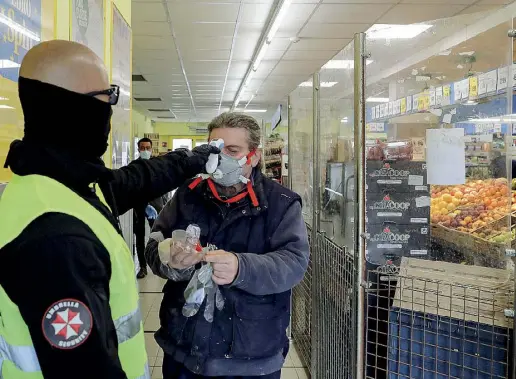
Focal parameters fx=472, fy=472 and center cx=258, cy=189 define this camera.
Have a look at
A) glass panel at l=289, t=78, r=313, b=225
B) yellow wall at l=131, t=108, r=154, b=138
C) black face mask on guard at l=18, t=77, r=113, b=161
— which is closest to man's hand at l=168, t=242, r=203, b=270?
black face mask on guard at l=18, t=77, r=113, b=161

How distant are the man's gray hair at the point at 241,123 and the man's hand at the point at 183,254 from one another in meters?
0.59

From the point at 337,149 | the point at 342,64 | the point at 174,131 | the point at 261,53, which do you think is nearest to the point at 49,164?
the point at 342,64

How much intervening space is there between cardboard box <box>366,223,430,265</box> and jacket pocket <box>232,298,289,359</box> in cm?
114

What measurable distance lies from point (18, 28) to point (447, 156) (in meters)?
1.69

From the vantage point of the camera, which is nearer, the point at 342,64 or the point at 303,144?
the point at 342,64

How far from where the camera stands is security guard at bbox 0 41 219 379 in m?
0.84

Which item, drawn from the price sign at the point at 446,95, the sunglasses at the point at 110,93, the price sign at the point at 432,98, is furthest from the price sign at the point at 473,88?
the sunglasses at the point at 110,93

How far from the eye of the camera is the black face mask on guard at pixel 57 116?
3.20ft

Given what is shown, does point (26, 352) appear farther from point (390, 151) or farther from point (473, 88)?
point (390, 151)

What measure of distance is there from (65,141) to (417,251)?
2.18 meters

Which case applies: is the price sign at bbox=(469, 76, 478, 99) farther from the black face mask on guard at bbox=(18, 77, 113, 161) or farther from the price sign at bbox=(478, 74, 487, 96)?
the black face mask on guard at bbox=(18, 77, 113, 161)

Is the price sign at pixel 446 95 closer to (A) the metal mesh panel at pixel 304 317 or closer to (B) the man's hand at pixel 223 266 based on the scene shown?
(A) the metal mesh panel at pixel 304 317

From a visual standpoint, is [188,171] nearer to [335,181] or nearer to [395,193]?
[335,181]

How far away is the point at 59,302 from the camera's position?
0.84 m
